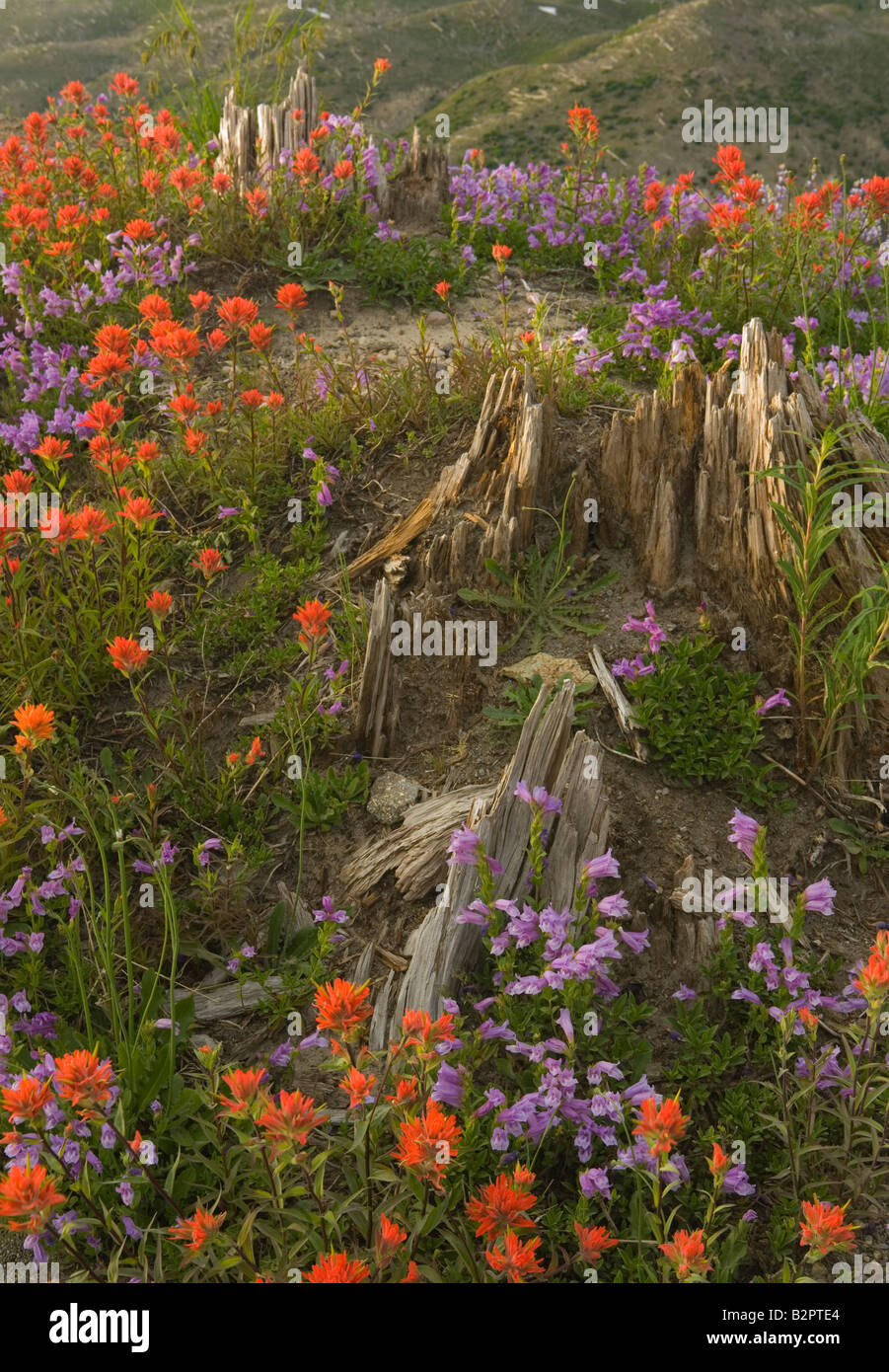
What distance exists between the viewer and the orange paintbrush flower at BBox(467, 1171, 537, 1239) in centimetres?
236

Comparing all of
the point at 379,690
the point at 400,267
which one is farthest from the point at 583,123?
the point at 379,690

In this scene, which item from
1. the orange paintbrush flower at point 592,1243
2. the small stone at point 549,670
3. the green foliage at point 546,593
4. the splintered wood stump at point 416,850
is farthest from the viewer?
the green foliage at point 546,593

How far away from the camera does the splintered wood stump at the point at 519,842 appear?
3.44 meters

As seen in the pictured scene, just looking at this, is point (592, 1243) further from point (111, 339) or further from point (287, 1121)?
point (111, 339)

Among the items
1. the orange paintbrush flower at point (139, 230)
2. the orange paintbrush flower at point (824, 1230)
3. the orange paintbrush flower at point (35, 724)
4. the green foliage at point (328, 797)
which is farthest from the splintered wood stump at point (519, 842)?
the orange paintbrush flower at point (139, 230)

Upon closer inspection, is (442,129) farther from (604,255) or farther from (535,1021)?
(535,1021)

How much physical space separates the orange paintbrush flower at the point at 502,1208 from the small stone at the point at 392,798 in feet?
6.06

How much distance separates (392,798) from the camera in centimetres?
417

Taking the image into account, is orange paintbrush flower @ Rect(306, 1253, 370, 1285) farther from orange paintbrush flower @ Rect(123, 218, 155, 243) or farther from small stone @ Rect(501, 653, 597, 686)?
orange paintbrush flower @ Rect(123, 218, 155, 243)

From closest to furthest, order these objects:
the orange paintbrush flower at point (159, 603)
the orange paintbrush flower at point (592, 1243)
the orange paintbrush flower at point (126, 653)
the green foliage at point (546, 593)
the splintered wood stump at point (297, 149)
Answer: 1. the orange paintbrush flower at point (592, 1243)
2. the orange paintbrush flower at point (126, 653)
3. the orange paintbrush flower at point (159, 603)
4. the green foliage at point (546, 593)
5. the splintered wood stump at point (297, 149)

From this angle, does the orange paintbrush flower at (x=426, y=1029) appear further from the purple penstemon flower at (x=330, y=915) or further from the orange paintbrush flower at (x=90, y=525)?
the orange paintbrush flower at (x=90, y=525)

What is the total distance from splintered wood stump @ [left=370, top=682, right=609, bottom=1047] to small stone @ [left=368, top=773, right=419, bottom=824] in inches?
20.8

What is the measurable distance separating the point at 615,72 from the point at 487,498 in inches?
4189
